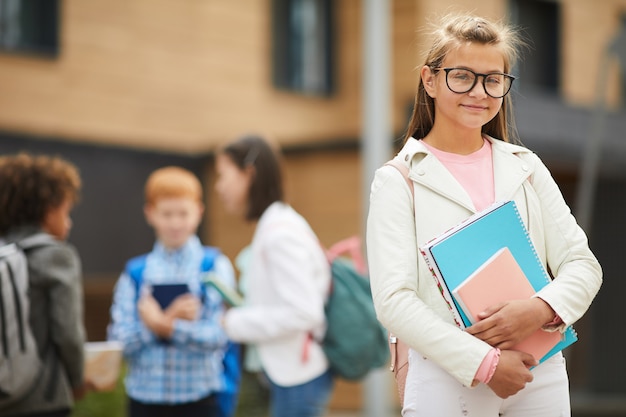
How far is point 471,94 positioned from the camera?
3096 millimetres

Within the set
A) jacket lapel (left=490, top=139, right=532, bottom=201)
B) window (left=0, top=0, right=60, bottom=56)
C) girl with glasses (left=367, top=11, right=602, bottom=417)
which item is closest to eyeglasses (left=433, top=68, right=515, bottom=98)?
girl with glasses (left=367, top=11, right=602, bottom=417)

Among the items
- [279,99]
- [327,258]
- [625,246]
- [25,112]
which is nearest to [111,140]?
[25,112]

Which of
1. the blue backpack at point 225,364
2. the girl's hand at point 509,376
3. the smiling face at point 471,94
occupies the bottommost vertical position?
the blue backpack at point 225,364

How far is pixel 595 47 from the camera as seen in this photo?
16.6 metres

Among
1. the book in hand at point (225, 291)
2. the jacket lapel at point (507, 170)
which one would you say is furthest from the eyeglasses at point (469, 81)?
the book in hand at point (225, 291)

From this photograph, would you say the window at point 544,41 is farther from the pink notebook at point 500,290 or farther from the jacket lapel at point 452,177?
the pink notebook at point 500,290

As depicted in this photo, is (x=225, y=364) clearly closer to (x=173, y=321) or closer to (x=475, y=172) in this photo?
(x=173, y=321)

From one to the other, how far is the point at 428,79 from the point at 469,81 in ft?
0.48

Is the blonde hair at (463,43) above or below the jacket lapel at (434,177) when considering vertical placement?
above

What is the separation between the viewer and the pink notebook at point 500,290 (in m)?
2.95

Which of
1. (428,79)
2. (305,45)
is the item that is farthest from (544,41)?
(428,79)

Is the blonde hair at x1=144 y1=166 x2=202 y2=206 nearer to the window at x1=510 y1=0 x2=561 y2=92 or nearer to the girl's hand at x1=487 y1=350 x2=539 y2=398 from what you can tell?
the girl's hand at x1=487 y1=350 x2=539 y2=398

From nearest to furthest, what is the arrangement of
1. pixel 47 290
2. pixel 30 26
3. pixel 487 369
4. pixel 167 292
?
pixel 487 369 < pixel 47 290 < pixel 167 292 < pixel 30 26

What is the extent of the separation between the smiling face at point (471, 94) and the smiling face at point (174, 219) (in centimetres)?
275
